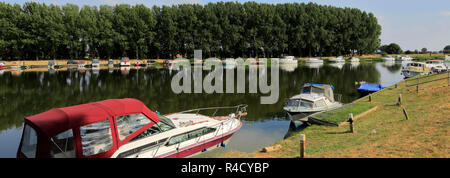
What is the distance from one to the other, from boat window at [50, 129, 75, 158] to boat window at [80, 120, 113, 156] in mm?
579

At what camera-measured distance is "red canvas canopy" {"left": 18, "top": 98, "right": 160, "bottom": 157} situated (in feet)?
37.7

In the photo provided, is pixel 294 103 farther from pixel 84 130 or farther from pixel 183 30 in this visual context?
pixel 183 30

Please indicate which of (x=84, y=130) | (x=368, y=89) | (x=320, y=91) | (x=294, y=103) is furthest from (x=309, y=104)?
(x=368, y=89)

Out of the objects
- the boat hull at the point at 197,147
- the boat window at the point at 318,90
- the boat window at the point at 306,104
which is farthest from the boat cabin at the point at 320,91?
the boat hull at the point at 197,147

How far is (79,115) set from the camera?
12.4 m

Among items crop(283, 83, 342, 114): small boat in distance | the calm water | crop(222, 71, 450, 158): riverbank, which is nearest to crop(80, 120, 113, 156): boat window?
Result: crop(222, 71, 450, 158): riverbank

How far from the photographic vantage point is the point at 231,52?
13000cm

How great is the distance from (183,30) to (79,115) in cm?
11373

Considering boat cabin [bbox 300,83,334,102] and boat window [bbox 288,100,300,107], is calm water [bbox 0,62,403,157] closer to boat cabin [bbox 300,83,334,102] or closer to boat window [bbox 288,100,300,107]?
boat window [bbox 288,100,300,107]

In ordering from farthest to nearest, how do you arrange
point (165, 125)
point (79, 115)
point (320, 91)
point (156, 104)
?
point (156, 104) < point (320, 91) < point (165, 125) < point (79, 115)
